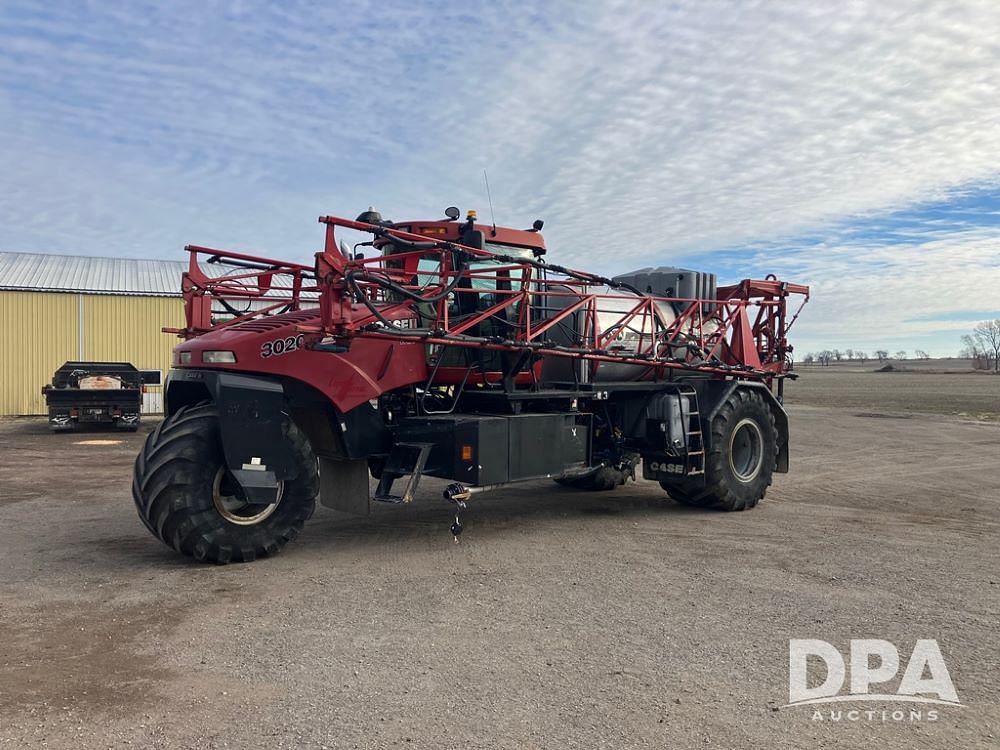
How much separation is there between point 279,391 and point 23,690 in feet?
9.60

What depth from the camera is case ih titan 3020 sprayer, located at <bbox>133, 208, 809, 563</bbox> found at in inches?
243

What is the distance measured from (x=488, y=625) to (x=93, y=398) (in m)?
16.9

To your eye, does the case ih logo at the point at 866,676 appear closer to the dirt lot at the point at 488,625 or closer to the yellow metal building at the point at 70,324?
the dirt lot at the point at 488,625

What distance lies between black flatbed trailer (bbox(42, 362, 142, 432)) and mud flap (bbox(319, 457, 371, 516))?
13635mm

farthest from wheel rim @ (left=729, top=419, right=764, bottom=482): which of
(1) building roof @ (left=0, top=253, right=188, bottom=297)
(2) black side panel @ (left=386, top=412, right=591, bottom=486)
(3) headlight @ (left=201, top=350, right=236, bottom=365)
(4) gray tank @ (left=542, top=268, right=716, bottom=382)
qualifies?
(1) building roof @ (left=0, top=253, right=188, bottom=297)

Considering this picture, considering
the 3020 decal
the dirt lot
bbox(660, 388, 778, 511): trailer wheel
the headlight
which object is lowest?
the dirt lot

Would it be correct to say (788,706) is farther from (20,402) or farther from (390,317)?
(20,402)

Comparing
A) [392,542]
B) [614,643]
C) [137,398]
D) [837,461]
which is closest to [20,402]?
[137,398]

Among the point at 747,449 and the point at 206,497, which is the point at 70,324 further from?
the point at 747,449

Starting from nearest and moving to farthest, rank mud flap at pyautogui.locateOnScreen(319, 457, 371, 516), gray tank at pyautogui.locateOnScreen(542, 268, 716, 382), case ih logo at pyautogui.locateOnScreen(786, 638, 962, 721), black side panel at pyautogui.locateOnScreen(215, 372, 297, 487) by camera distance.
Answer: case ih logo at pyautogui.locateOnScreen(786, 638, 962, 721) → black side panel at pyautogui.locateOnScreen(215, 372, 297, 487) → mud flap at pyautogui.locateOnScreen(319, 457, 371, 516) → gray tank at pyautogui.locateOnScreen(542, 268, 716, 382)

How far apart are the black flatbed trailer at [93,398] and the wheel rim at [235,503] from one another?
14.3 m

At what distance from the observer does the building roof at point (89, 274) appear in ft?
79.5

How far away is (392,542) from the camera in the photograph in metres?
7.41

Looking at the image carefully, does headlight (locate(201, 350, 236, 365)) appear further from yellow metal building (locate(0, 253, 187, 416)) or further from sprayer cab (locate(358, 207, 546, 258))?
yellow metal building (locate(0, 253, 187, 416))
